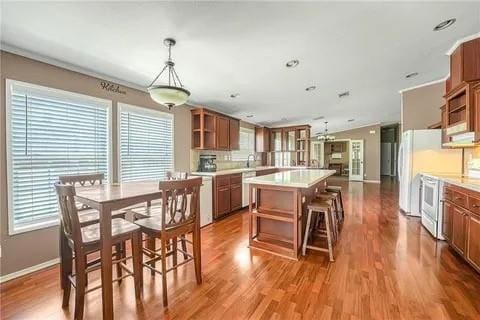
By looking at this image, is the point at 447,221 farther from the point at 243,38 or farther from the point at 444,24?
the point at 243,38

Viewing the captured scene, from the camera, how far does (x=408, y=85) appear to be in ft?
16.1

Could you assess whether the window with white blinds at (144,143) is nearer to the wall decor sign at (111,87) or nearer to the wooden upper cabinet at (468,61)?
the wall decor sign at (111,87)

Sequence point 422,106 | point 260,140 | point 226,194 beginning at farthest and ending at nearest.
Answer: point 260,140
point 422,106
point 226,194

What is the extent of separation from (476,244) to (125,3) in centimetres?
380

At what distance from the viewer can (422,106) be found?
16.7ft

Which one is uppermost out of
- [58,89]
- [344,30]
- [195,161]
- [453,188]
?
[344,30]

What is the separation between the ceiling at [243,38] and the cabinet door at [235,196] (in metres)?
1.99

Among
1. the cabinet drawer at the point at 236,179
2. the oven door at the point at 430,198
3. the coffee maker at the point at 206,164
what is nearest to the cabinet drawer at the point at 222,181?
the cabinet drawer at the point at 236,179

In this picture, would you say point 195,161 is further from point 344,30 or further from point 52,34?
point 344,30

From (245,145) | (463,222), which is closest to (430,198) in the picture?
(463,222)

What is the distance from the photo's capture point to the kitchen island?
278 cm

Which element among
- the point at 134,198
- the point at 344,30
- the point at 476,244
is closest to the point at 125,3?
the point at 134,198

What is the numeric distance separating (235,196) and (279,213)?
1966 millimetres

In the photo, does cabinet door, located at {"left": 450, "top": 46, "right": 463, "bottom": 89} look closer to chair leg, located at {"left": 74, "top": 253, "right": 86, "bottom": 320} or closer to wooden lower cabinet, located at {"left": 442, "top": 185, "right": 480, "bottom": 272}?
wooden lower cabinet, located at {"left": 442, "top": 185, "right": 480, "bottom": 272}
